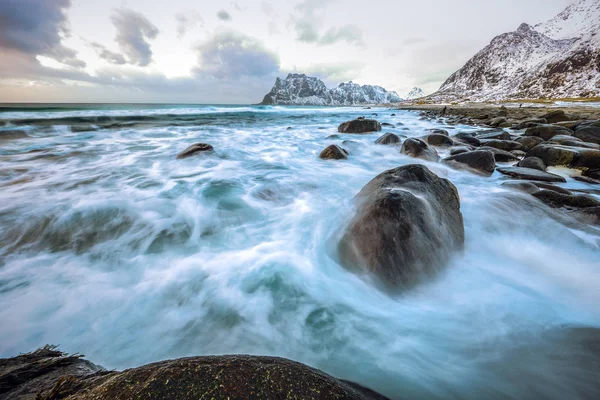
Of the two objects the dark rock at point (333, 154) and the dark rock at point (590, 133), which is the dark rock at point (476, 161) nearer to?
the dark rock at point (333, 154)

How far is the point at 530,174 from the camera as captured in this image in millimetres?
5379

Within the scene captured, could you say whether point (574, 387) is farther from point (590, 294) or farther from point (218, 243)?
point (218, 243)

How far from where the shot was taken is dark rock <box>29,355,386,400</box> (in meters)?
1.03

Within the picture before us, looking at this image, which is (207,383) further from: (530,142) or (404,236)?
(530,142)

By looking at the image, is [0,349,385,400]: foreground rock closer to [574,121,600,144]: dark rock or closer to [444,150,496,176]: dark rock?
[444,150,496,176]: dark rock

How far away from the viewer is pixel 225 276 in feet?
A: 10.4

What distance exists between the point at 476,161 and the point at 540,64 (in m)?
143

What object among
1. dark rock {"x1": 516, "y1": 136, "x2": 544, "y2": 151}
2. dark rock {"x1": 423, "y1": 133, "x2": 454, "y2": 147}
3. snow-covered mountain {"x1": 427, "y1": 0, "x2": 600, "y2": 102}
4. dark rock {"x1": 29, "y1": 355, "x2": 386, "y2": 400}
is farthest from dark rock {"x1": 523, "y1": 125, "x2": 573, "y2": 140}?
snow-covered mountain {"x1": 427, "y1": 0, "x2": 600, "y2": 102}

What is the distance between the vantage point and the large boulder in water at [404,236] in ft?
8.77

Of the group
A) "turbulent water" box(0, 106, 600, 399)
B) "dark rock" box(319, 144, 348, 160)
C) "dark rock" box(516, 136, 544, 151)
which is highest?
"dark rock" box(516, 136, 544, 151)

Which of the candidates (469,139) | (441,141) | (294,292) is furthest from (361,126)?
(294,292)

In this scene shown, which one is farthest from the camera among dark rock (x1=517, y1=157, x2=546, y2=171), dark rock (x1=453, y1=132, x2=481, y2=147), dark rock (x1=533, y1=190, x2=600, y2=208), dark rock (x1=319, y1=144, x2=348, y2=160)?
dark rock (x1=453, y1=132, x2=481, y2=147)

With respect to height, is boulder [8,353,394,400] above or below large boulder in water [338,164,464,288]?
above

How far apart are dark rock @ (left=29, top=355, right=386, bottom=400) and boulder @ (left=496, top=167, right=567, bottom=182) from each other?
6.32 metres
